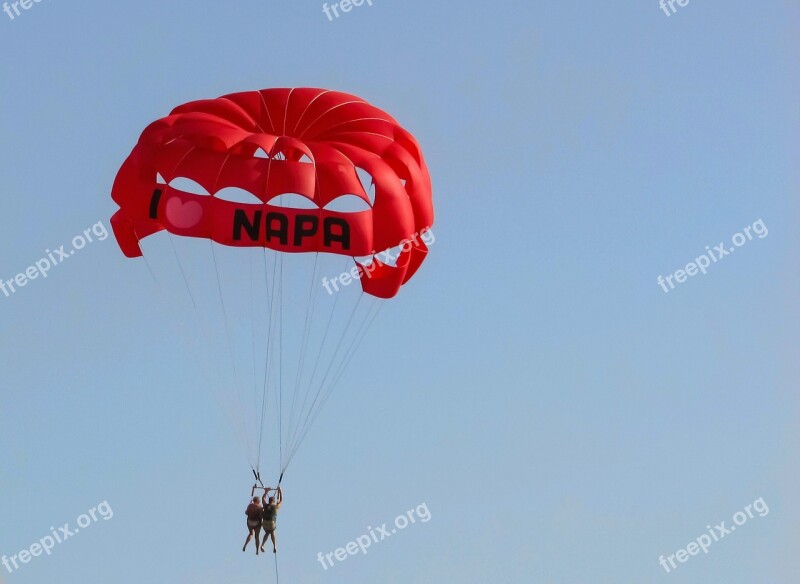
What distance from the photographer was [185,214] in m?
38.2

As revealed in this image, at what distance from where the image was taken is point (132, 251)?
1572 inches

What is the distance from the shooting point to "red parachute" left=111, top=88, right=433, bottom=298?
3772 cm

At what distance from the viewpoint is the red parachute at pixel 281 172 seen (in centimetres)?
3772

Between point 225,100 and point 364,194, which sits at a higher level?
point 225,100

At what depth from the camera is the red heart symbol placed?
38.2 meters

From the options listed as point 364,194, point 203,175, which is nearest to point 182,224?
point 203,175

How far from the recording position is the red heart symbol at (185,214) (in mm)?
38188

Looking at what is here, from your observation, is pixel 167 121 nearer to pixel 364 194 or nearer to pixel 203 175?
pixel 203 175

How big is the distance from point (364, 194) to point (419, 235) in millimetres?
2097

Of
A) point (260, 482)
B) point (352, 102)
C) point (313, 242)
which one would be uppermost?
point (352, 102)

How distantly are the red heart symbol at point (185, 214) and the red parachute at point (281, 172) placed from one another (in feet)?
0.06

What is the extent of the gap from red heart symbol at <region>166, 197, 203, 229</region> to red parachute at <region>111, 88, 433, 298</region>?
19mm

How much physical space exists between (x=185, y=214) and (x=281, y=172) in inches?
79.5

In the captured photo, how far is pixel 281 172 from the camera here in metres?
→ 37.7
